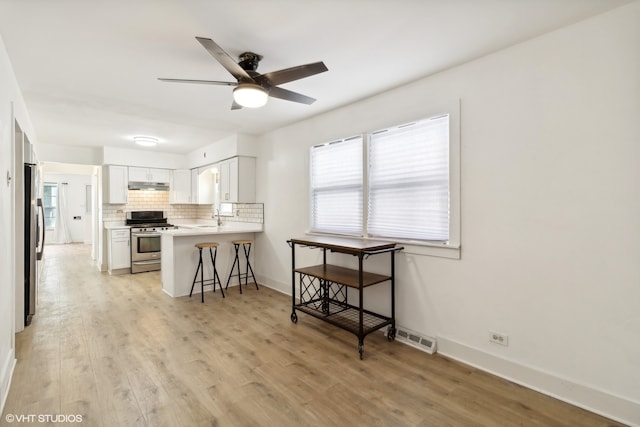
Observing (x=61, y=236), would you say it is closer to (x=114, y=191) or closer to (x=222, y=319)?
(x=114, y=191)

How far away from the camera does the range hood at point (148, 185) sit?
21.2 ft

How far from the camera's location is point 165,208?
285 inches

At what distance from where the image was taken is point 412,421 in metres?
1.94

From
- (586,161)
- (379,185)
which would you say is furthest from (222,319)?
(586,161)

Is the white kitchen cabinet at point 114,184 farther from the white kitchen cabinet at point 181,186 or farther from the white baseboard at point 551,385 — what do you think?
the white baseboard at point 551,385

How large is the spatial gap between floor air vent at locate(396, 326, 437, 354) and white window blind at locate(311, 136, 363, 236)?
1151mm

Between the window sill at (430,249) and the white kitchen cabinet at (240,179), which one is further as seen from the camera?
the white kitchen cabinet at (240,179)

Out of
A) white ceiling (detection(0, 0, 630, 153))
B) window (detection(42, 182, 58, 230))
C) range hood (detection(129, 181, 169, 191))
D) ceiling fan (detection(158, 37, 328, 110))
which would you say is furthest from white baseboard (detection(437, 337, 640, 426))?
window (detection(42, 182, 58, 230))

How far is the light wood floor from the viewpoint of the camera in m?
1.99

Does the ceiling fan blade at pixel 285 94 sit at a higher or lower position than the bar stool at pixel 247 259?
higher

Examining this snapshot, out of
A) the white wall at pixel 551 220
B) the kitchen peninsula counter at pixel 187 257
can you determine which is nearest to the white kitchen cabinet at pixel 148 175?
the kitchen peninsula counter at pixel 187 257

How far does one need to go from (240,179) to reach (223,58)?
10.7 feet

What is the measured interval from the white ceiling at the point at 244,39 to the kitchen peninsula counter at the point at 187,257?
1940 mm

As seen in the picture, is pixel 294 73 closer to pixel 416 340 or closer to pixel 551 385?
pixel 416 340
